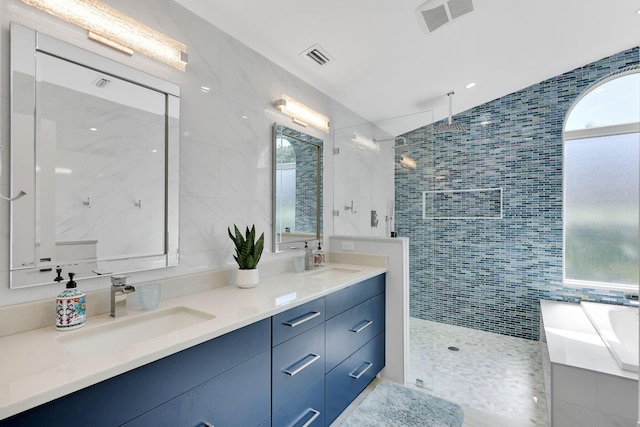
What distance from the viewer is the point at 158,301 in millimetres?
1319

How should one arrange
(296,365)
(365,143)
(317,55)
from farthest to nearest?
(365,143) < (317,55) < (296,365)

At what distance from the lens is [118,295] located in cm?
122

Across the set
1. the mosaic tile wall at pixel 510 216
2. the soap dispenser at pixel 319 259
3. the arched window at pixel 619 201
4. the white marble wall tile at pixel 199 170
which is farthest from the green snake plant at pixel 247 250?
the mosaic tile wall at pixel 510 216

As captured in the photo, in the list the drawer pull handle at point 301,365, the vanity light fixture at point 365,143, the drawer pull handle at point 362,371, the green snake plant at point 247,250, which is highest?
the vanity light fixture at point 365,143

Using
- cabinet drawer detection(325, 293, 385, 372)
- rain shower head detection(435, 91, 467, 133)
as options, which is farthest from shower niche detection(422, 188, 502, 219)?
cabinet drawer detection(325, 293, 385, 372)

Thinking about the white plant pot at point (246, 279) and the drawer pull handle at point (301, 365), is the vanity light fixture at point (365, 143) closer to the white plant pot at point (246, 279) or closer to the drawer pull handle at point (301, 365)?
the white plant pot at point (246, 279)

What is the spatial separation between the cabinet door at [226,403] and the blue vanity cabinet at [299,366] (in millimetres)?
69

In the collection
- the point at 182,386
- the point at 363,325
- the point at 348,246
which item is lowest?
the point at 363,325

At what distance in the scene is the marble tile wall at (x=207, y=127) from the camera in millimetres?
1105

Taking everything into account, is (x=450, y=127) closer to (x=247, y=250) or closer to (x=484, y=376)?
(x=484, y=376)

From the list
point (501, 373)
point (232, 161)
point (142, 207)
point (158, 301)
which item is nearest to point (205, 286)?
point (158, 301)

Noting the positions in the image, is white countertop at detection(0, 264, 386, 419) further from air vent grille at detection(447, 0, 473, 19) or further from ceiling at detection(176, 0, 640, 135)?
air vent grille at detection(447, 0, 473, 19)

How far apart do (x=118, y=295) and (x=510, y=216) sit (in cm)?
369

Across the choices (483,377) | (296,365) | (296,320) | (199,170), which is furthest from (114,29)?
(483,377)
